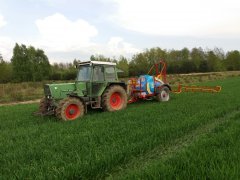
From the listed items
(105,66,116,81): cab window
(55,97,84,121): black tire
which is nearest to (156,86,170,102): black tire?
(105,66,116,81): cab window

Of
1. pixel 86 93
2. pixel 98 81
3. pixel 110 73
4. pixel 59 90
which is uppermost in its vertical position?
pixel 110 73

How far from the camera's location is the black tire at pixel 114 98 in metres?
11.0

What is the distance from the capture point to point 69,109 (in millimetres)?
9578

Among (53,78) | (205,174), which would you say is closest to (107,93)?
(205,174)

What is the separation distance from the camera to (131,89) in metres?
13.5

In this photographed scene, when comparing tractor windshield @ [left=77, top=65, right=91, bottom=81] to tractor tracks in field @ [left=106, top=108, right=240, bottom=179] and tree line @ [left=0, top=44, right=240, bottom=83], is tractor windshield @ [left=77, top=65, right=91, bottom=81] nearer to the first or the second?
tractor tracks in field @ [left=106, top=108, right=240, bottom=179]

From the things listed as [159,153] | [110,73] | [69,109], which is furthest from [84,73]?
[159,153]

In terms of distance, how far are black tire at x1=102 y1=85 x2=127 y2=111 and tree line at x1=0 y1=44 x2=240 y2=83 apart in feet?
72.4

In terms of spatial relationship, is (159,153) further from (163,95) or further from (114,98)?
(163,95)

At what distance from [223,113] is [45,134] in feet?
21.7

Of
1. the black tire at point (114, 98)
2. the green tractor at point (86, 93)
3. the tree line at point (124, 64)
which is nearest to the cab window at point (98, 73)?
the green tractor at point (86, 93)

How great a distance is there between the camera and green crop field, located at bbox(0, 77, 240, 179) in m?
4.65

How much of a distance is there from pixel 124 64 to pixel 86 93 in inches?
1826

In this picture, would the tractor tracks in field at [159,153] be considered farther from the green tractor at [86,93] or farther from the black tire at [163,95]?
the black tire at [163,95]
